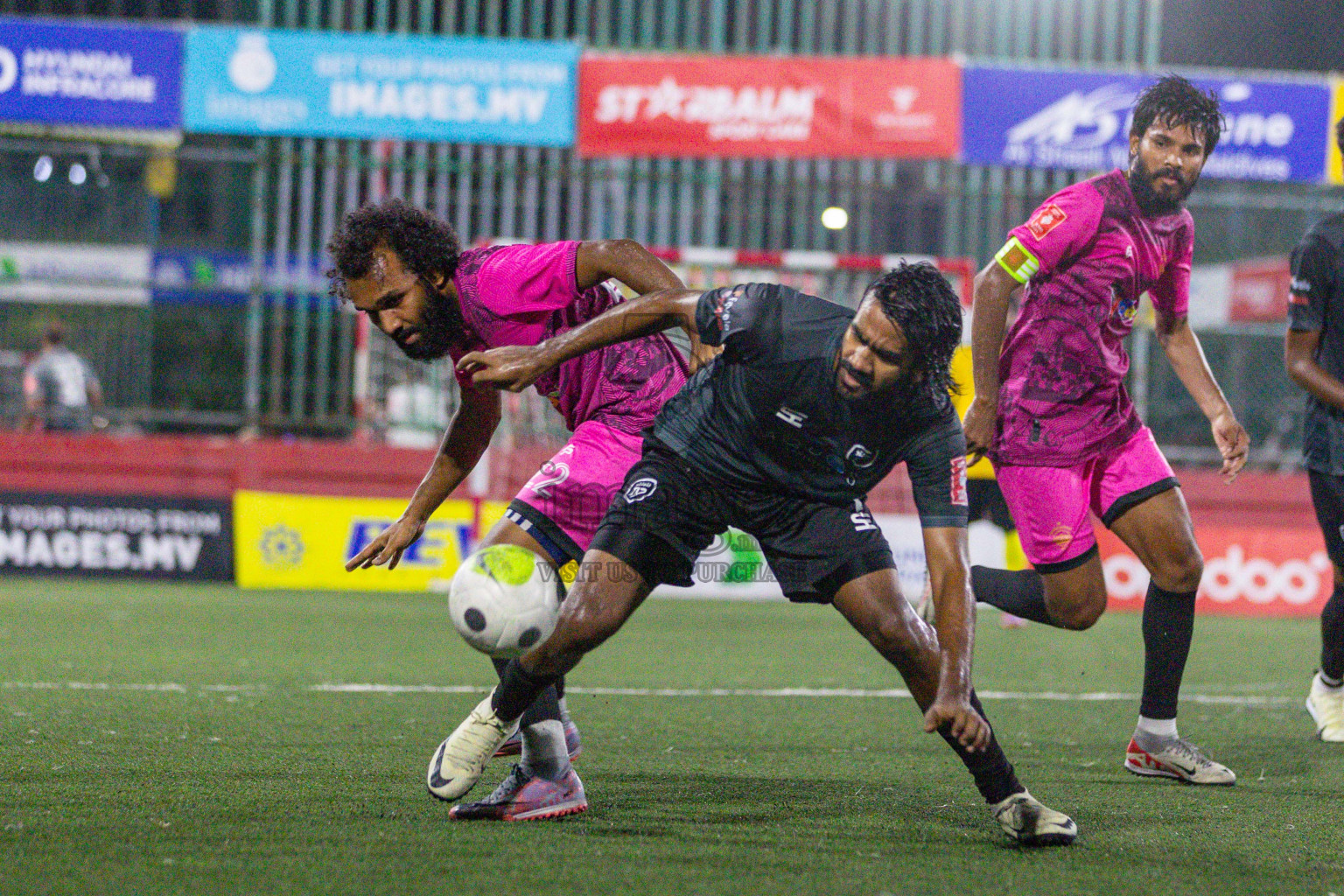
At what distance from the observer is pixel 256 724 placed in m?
5.73

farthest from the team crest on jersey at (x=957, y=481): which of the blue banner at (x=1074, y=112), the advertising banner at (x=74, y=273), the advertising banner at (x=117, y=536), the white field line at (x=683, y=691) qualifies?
the blue banner at (x=1074, y=112)

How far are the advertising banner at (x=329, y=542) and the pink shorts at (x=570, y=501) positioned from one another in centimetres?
802

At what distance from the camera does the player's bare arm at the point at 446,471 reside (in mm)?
4676

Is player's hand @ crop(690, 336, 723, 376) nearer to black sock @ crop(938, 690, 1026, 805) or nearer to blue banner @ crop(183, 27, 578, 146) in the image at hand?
black sock @ crop(938, 690, 1026, 805)

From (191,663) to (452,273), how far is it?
3.97m

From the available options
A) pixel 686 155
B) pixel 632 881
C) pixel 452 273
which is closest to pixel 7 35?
pixel 686 155

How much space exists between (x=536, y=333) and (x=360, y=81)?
35.3 feet

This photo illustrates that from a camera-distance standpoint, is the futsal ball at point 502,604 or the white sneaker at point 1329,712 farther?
the white sneaker at point 1329,712

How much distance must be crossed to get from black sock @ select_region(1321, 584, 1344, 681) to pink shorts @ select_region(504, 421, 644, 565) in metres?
3.07

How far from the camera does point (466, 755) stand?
4227 millimetres

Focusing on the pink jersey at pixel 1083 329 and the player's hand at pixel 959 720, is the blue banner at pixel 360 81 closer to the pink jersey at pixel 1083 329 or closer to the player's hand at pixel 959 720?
the pink jersey at pixel 1083 329

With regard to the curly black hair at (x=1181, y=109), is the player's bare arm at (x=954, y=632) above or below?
below

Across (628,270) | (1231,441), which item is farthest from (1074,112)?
(628,270)

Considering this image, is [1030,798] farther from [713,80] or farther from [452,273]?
[713,80]
